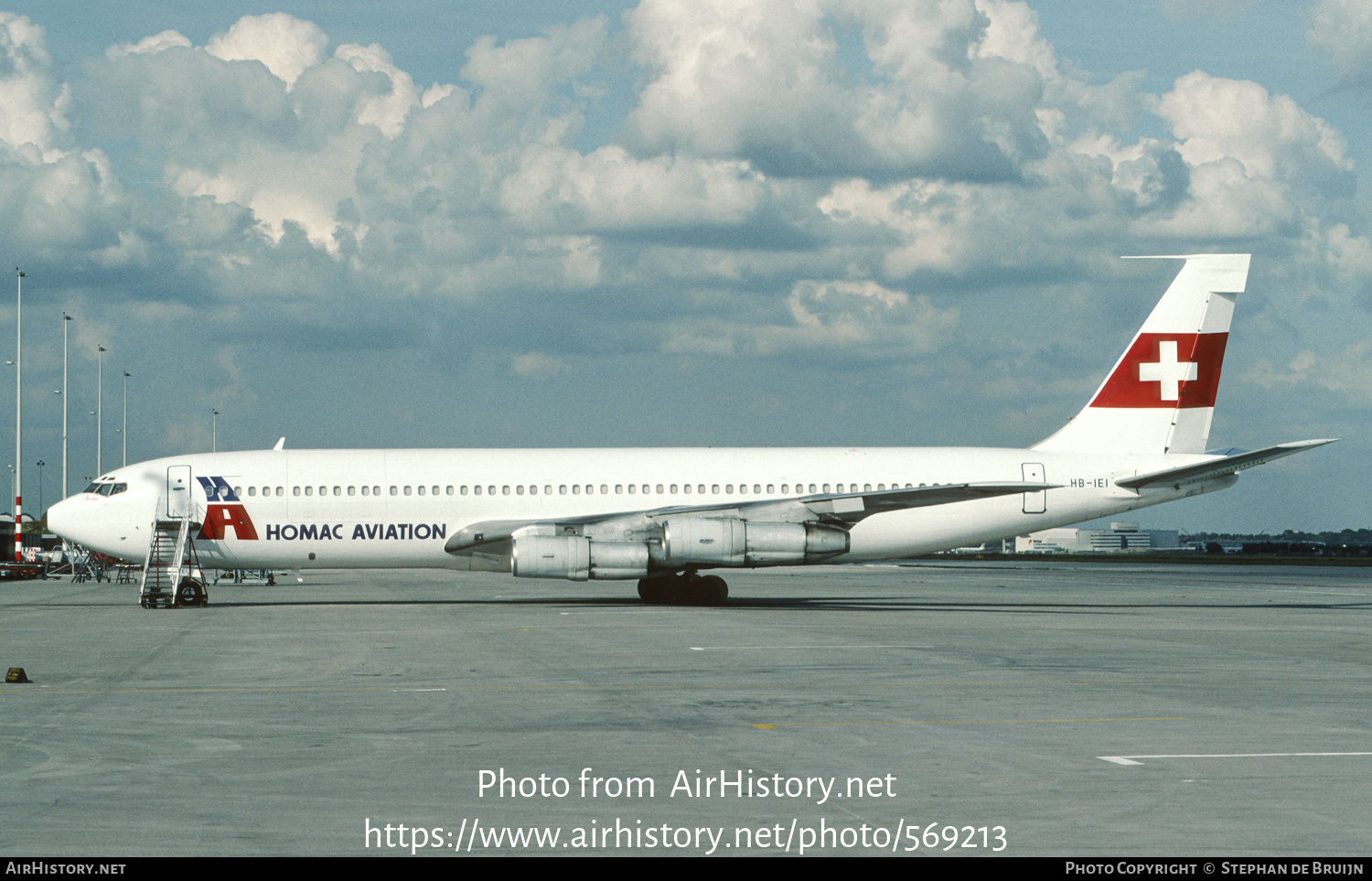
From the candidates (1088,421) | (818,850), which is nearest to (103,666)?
(818,850)

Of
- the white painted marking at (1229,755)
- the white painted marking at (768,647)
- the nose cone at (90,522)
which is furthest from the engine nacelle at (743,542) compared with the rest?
the white painted marking at (1229,755)

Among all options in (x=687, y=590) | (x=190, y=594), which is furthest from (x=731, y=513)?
(x=190, y=594)

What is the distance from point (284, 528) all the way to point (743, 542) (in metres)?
11.2

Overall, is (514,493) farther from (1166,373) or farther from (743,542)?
(1166,373)

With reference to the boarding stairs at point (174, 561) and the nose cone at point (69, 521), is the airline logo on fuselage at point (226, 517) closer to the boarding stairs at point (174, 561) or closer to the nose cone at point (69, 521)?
the boarding stairs at point (174, 561)

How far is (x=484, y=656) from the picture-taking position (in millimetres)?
19109

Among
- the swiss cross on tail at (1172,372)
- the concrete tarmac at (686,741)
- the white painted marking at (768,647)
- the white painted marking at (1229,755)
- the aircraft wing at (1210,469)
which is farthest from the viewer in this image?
the swiss cross on tail at (1172,372)

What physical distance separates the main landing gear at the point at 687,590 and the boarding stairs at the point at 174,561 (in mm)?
11056

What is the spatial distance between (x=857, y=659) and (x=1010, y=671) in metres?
2.39

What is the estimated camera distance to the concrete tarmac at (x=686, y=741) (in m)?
7.97

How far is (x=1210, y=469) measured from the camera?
31188 millimetres

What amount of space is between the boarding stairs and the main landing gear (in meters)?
11.1
